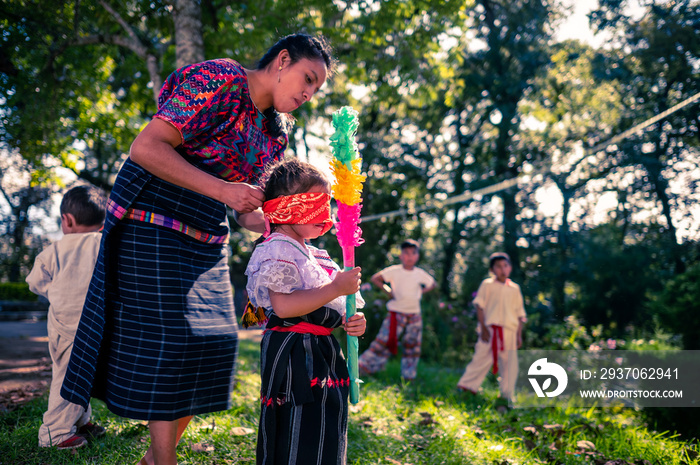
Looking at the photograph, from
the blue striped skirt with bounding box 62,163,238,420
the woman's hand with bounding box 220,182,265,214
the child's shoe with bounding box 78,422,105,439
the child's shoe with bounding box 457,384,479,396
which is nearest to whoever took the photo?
the woman's hand with bounding box 220,182,265,214

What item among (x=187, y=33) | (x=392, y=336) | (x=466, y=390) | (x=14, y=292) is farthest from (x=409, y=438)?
(x=14, y=292)

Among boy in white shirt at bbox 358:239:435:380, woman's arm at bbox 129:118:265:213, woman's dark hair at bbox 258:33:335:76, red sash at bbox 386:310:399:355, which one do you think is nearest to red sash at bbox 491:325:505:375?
boy in white shirt at bbox 358:239:435:380

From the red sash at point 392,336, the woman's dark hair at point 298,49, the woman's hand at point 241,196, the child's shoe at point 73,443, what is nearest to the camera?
the woman's hand at point 241,196

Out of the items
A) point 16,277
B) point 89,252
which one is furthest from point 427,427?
point 16,277

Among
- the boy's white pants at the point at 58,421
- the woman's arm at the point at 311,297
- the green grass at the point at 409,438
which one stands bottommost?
the green grass at the point at 409,438

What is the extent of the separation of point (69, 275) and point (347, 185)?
2.05 m

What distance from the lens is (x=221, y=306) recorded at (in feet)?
6.64

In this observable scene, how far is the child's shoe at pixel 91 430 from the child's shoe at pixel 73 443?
139 mm

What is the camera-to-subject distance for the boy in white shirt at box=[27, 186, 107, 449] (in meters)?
2.80

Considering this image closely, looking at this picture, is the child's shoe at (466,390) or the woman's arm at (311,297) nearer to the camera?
the woman's arm at (311,297)

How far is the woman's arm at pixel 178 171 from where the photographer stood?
1542 millimetres

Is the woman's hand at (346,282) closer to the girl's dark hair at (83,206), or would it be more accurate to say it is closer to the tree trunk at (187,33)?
the girl's dark hair at (83,206)

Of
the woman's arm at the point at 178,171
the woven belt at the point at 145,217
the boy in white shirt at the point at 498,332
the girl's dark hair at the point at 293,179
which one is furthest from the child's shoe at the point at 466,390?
the woman's arm at the point at 178,171

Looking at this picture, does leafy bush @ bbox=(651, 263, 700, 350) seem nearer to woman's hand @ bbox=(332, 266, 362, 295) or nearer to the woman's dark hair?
woman's hand @ bbox=(332, 266, 362, 295)
